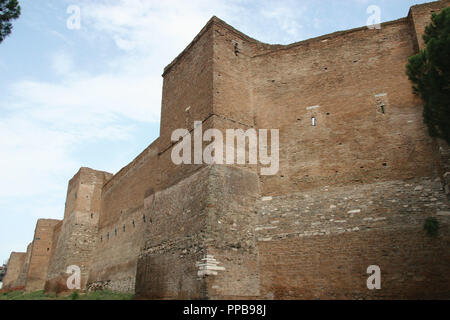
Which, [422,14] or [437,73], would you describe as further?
[422,14]

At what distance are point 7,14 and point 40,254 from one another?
63.4 ft

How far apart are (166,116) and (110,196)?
8.00 m

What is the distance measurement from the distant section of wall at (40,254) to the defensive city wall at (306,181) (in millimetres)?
15431

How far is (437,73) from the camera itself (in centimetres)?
732

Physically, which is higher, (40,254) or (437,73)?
(437,73)

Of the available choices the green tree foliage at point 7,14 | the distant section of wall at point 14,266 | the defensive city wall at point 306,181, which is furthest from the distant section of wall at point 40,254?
the green tree foliage at point 7,14

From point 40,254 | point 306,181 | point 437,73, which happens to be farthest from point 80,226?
point 437,73

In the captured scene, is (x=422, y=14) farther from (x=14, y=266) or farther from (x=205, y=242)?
(x=14, y=266)

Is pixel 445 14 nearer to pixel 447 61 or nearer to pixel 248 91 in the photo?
pixel 447 61

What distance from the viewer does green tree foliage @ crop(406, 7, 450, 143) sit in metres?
7.09

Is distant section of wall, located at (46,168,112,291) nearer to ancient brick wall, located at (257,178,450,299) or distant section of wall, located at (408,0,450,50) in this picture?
ancient brick wall, located at (257,178,450,299)

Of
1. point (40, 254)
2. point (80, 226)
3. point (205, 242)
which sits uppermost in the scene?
point (80, 226)

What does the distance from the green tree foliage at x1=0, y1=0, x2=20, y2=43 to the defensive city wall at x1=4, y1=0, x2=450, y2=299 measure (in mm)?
4725

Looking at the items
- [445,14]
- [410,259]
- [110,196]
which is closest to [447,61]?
[445,14]
